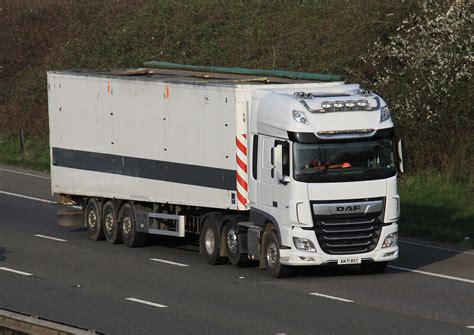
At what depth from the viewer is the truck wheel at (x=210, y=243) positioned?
23.1 m

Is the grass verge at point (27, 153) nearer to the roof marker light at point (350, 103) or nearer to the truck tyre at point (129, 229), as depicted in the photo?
the truck tyre at point (129, 229)

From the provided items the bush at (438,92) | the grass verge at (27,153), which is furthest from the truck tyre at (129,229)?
the grass verge at (27,153)

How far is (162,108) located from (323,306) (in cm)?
695

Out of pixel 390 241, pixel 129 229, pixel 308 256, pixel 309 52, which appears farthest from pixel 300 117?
pixel 309 52

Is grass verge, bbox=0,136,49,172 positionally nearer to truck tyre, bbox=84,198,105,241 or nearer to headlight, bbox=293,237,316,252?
truck tyre, bbox=84,198,105,241

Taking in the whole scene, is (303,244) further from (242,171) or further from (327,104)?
(327,104)

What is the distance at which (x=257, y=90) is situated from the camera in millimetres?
22141

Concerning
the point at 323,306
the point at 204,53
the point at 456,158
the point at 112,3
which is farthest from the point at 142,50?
the point at 323,306

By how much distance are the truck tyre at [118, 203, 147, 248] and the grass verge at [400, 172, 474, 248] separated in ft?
18.7

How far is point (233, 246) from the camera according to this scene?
2269 centimetres

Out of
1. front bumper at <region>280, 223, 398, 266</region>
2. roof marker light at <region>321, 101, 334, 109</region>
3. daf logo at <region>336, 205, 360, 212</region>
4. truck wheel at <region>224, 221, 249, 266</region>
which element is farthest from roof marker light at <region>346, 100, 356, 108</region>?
truck wheel at <region>224, 221, 249, 266</region>

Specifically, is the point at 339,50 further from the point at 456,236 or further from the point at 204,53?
the point at 456,236

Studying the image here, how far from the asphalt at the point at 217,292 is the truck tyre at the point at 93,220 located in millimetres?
260

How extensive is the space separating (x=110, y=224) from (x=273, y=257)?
596 centimetres
